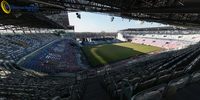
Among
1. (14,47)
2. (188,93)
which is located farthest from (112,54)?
(188,93)

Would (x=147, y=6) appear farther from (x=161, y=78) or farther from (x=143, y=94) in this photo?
(x=143, y=94)

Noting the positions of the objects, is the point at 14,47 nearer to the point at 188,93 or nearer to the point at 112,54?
the point at 112,54

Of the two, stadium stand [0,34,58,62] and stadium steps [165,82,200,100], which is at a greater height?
stadium steps [165,82,200,100]

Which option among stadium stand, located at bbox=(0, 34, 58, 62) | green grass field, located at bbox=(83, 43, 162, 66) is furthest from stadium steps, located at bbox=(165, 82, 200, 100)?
green grass field, located at bbox=(83, 43, 162, 66)

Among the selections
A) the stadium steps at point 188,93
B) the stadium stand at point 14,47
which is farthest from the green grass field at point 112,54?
the stadium steps at point 188,93

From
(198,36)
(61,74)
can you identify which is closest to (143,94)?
(61,74)

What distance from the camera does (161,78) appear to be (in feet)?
27.3

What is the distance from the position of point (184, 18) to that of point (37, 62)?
1572 centimetres

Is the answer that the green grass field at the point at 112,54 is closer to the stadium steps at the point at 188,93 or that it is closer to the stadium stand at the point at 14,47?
the stadium stand at the point at 14,47

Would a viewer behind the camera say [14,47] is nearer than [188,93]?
No

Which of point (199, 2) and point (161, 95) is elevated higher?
point (199, 2)

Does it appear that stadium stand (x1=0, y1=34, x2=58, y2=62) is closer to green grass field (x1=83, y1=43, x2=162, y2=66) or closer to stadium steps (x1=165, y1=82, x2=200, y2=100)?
green grass field (x1=83, y1=43, x2=162, y2=66)

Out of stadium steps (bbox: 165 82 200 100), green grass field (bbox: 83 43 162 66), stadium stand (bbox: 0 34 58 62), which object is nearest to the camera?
stadium steps (bbox: 165 82 200 100)

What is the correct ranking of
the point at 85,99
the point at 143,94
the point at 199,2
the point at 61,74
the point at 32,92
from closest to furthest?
the point at 143,94
the point at 85,99
the point at 32,92
the point at 199,2
the point at 61,74
